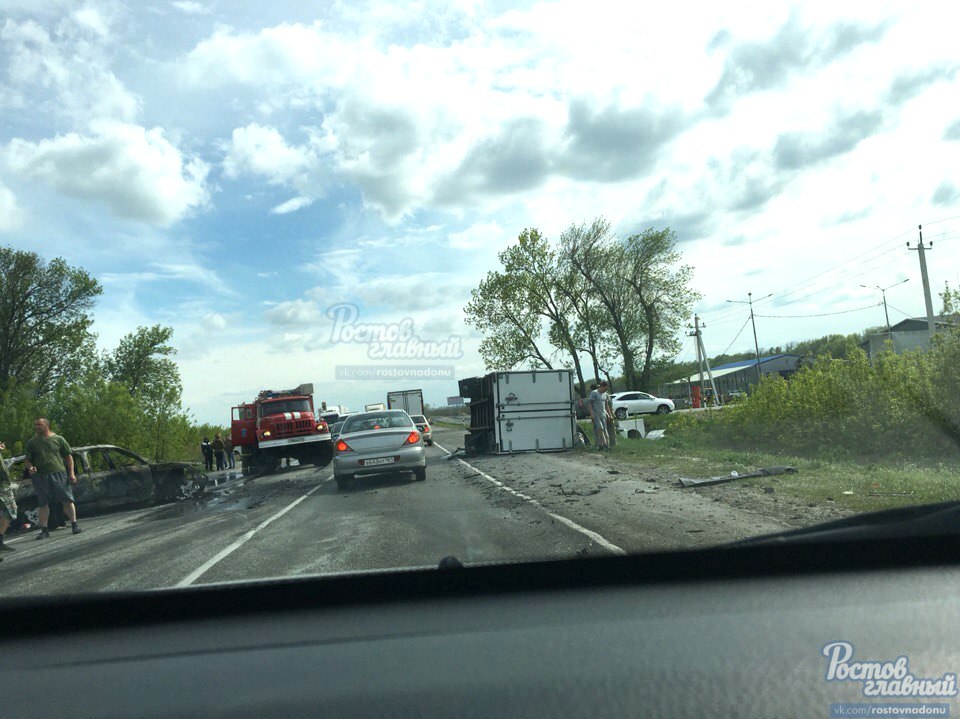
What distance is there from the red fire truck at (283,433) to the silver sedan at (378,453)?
10.5 metres

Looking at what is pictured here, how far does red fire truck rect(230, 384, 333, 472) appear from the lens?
24.8m

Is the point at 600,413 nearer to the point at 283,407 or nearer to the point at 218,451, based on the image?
the point at 283,407

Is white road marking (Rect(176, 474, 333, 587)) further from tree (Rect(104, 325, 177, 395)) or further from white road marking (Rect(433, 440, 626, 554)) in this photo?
tree (Rect(104, 325, 177, 395))

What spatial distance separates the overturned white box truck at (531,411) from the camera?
22297 mm

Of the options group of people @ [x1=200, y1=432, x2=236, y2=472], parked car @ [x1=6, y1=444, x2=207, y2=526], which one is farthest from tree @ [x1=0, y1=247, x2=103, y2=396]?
parked car @ [x1=6, y1=444, x2=207, y2=526]

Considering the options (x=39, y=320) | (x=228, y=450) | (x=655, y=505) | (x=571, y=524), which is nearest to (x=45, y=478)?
(x=571, y=524)

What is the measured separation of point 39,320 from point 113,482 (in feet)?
97.9

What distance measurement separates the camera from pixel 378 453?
14.4 meters

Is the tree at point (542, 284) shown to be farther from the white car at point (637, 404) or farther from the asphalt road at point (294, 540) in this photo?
the asphalt road at point (294, 540)

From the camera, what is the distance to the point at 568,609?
2.45 meters

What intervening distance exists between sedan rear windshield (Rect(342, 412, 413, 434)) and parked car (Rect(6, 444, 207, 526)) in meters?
3.93

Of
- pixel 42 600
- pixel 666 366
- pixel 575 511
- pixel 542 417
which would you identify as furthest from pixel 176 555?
pixel 666 366

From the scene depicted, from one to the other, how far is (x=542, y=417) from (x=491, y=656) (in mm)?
20481

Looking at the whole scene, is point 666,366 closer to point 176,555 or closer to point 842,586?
point 176,555
